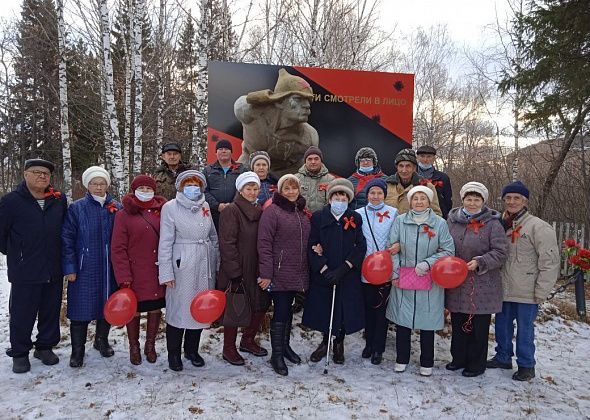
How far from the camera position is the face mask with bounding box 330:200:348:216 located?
3.88 m

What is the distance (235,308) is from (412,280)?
164cm

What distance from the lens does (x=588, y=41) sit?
7875mm

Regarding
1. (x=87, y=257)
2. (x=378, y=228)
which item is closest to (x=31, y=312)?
(x=87, y=257)

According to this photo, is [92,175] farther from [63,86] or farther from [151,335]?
[63,86]

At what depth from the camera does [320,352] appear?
14.1 ft

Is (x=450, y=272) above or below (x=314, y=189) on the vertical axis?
below

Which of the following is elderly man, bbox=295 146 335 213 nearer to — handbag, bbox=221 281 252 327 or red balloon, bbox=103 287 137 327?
handbag, bbox=221 281 252 327

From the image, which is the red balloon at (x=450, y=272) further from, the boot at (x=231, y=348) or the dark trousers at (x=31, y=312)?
the dark trousers at (x=31, y=312)

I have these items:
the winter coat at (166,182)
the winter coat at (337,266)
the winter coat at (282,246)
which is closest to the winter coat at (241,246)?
the winter coat at (282,246)

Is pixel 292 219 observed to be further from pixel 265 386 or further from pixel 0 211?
pixel 0 211

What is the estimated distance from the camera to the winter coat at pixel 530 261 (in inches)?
148

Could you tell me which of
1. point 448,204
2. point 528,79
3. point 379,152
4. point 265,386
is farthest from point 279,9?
point 265,386

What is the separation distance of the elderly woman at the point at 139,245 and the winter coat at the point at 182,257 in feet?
0.49

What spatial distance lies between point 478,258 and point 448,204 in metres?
1.63
